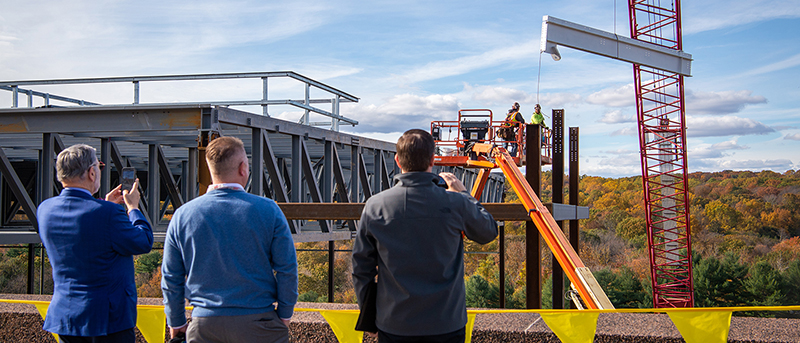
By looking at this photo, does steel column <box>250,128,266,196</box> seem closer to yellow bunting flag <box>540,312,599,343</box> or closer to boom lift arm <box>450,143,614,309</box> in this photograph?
boom lift arm <box>450,143,614,309</box>

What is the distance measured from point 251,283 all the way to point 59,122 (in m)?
9.70

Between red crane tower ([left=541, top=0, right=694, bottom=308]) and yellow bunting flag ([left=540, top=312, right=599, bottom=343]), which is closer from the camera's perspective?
yellow bunting flag ([left=540, top=312, right=599, bottom=343])

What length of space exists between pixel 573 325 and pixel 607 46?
59.6 ft

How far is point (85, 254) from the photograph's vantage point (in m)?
3.21

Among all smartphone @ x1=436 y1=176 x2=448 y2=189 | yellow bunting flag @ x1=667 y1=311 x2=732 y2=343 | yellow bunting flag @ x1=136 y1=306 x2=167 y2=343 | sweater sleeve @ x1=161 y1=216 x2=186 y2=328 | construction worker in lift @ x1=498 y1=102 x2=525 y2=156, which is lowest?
yellow bunting flag @ x1=136 y1=306 x2=167 y2=343

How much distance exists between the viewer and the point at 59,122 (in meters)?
10.7

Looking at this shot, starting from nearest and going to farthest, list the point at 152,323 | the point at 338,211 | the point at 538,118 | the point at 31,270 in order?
the point at 152,323
the point at 338,211
the point at 31,270
the point at 538,118

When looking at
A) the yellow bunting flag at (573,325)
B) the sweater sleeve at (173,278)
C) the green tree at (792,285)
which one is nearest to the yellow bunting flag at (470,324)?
the yellow bunting flag at (573,325)

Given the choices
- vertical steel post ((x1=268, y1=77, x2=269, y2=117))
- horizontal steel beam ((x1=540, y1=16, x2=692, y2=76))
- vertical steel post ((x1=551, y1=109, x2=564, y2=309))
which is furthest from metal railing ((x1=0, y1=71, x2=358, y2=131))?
horizontal steel beam ((x1=540, y1=16, x2=692, y2=76))

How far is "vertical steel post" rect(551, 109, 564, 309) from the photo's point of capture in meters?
11.5

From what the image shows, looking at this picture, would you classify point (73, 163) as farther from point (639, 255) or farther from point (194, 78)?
point (639, 255)

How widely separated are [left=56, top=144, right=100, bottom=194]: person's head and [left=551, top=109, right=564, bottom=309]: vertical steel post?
9.26 m

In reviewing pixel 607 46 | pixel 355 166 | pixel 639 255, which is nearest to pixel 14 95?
pixel 355 166

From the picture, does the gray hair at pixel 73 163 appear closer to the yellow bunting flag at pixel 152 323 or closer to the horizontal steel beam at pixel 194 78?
the yellow bunting flag at pixel 152 323
